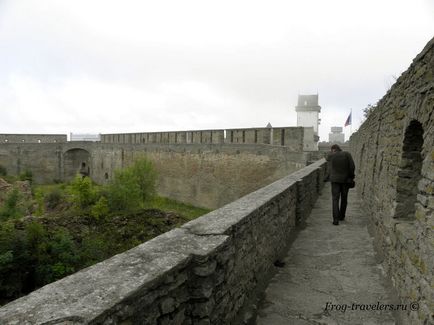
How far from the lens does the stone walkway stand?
2.74 metres

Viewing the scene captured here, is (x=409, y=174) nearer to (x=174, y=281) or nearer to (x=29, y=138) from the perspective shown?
(x=174, y=281)

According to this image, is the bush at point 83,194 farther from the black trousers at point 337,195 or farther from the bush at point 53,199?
the black trousers at point 337,195

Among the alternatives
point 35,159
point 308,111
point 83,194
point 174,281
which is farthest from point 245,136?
point 308,111

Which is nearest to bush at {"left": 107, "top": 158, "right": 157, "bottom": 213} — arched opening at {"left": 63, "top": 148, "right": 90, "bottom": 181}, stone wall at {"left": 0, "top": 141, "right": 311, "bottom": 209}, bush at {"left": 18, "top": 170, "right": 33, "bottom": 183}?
stone wall at {"left": 0, "top": 141, "right": 311, "bottom": 209}

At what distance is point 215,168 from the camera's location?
58.3 ft

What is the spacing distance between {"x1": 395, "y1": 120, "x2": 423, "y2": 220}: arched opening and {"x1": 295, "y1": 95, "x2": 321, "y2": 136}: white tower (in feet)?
205

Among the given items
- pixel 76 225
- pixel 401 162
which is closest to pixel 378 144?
pixel 401 162

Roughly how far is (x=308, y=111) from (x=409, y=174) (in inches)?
2513

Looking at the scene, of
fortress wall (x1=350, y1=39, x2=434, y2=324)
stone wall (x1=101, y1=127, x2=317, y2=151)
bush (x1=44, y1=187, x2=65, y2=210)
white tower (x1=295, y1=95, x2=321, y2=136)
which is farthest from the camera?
white tower (x1=295, y1=95, x2=321, y2=136)

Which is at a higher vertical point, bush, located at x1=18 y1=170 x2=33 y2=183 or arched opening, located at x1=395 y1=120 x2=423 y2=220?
arched opening, located at x1=395 y1=120 x2=423 y2=220

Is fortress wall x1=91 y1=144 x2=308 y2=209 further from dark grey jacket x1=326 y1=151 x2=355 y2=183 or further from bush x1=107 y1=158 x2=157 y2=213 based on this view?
dark grey jacket x1=326 y1=151 x2=355 y2=183

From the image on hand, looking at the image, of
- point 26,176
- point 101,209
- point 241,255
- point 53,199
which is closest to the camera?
point 241,255

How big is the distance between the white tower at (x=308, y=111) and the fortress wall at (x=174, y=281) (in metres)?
63.3

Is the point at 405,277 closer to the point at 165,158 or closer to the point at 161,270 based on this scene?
the point at 161,270
